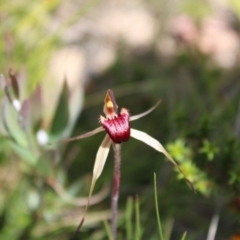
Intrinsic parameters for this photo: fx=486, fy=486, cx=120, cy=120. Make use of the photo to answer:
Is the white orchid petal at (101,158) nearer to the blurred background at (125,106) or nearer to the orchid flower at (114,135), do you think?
the orchid flower at (114,135)

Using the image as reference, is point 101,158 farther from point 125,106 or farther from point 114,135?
point 125,106

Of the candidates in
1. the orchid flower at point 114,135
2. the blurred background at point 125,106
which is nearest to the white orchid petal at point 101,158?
the orchid flower at point 114,135

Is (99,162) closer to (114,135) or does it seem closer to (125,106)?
(114,135)

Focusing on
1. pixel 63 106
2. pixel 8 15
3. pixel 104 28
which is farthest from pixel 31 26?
pixel 63 106

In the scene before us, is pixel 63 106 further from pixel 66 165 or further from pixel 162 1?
pixel 162 1

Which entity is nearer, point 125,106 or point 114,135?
point 114,135

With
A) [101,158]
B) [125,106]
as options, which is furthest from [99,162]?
[125,106]

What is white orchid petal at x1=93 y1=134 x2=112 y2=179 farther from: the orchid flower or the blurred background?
the blurred background

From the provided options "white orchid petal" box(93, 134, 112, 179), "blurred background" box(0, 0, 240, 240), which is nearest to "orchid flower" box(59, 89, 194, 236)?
"white orchid petal" box(93, 134, 112, 179)
